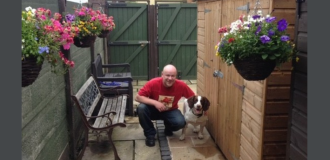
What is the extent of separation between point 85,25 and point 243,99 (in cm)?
205

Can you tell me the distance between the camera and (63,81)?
4117 mm

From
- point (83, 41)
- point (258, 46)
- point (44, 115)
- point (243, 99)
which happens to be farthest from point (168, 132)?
point (258, 46)

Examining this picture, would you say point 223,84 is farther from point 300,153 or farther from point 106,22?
point 300,153

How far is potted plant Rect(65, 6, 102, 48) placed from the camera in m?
3.86

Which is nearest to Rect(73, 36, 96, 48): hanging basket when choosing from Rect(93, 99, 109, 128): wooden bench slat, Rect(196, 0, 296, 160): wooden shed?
Rect(93, 99, 109, 128): wooden bench slat

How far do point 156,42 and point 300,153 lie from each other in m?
7.57

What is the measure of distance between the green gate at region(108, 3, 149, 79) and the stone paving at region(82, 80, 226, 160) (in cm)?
423

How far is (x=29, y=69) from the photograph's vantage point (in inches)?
76.1

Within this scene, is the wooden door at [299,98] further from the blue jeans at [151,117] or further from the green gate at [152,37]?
the green gate at [152,37]

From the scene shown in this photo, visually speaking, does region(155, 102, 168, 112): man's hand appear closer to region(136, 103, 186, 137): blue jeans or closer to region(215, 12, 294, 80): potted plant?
region(136, 103, 186, 137): blue jeans

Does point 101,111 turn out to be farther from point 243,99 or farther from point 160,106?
point 243,99

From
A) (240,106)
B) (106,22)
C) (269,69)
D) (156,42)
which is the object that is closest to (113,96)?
(106,22)

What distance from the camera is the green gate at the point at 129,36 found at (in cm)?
932

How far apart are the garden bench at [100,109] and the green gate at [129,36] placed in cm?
356
